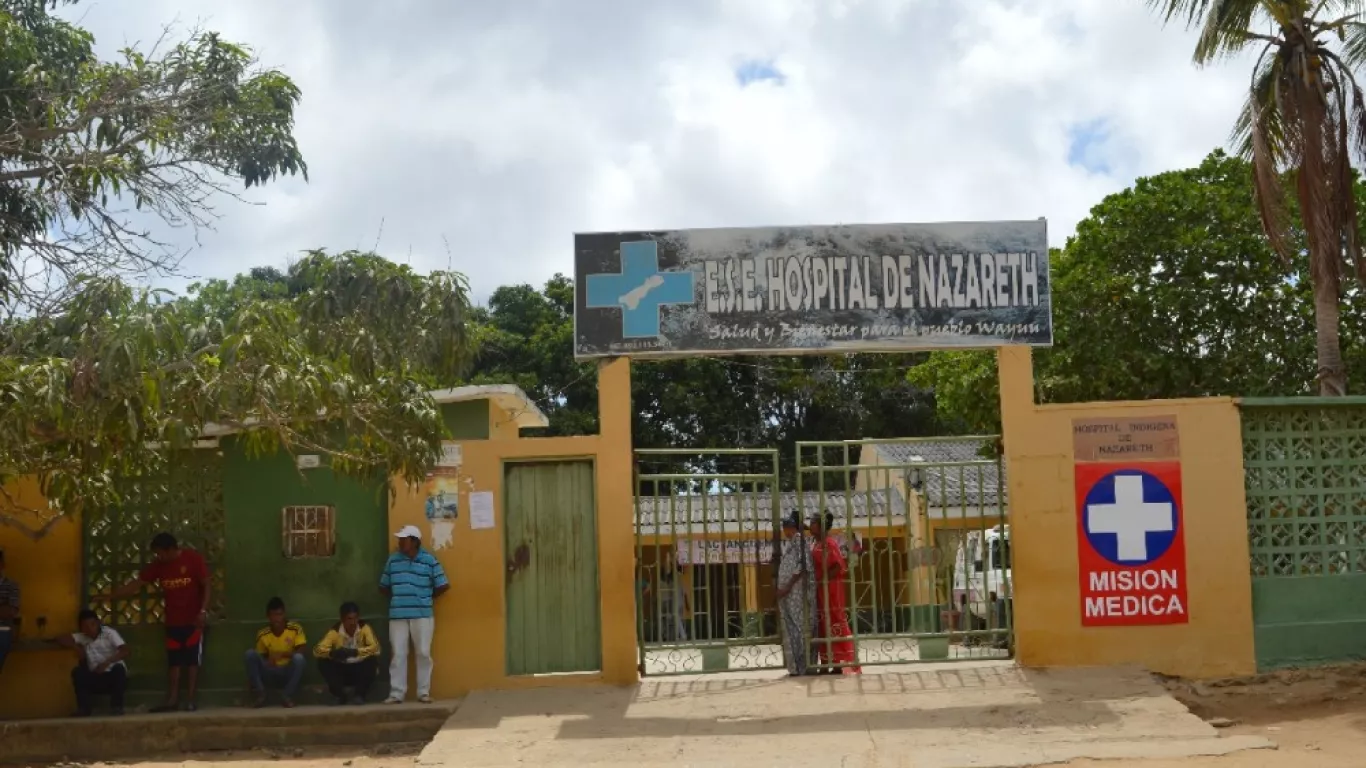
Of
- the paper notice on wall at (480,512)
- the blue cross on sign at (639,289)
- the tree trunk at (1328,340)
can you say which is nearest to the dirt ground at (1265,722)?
the paper notice on wall at (480,512)

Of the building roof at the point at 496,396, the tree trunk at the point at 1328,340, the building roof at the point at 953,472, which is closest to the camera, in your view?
the building roof at the point at 953,472

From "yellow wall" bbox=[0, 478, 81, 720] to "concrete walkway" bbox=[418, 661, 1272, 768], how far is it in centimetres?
338

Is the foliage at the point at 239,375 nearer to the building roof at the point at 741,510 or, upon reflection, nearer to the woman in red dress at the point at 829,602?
the building roof at the point at 741,510

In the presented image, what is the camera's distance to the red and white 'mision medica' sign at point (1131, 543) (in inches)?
436

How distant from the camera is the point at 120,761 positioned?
34.3 feet

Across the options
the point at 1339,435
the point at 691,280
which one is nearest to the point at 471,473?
the point at 691,280

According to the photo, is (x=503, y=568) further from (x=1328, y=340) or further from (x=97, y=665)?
(x=1328, y=340)

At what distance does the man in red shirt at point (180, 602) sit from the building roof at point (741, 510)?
3.51 meters

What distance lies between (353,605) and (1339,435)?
7.94 metres

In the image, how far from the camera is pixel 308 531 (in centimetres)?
1153

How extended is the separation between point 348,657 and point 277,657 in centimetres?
61

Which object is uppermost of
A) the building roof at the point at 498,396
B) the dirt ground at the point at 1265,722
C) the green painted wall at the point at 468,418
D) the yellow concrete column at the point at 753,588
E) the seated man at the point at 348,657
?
the building roof at the point at 498,396

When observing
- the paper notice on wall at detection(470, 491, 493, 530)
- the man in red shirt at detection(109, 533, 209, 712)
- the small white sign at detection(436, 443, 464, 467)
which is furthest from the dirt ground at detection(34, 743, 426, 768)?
the small white sign at detection(436, 443, 464, 467)

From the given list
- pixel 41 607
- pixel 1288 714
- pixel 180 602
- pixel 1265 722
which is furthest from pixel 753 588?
pixel 41 607
